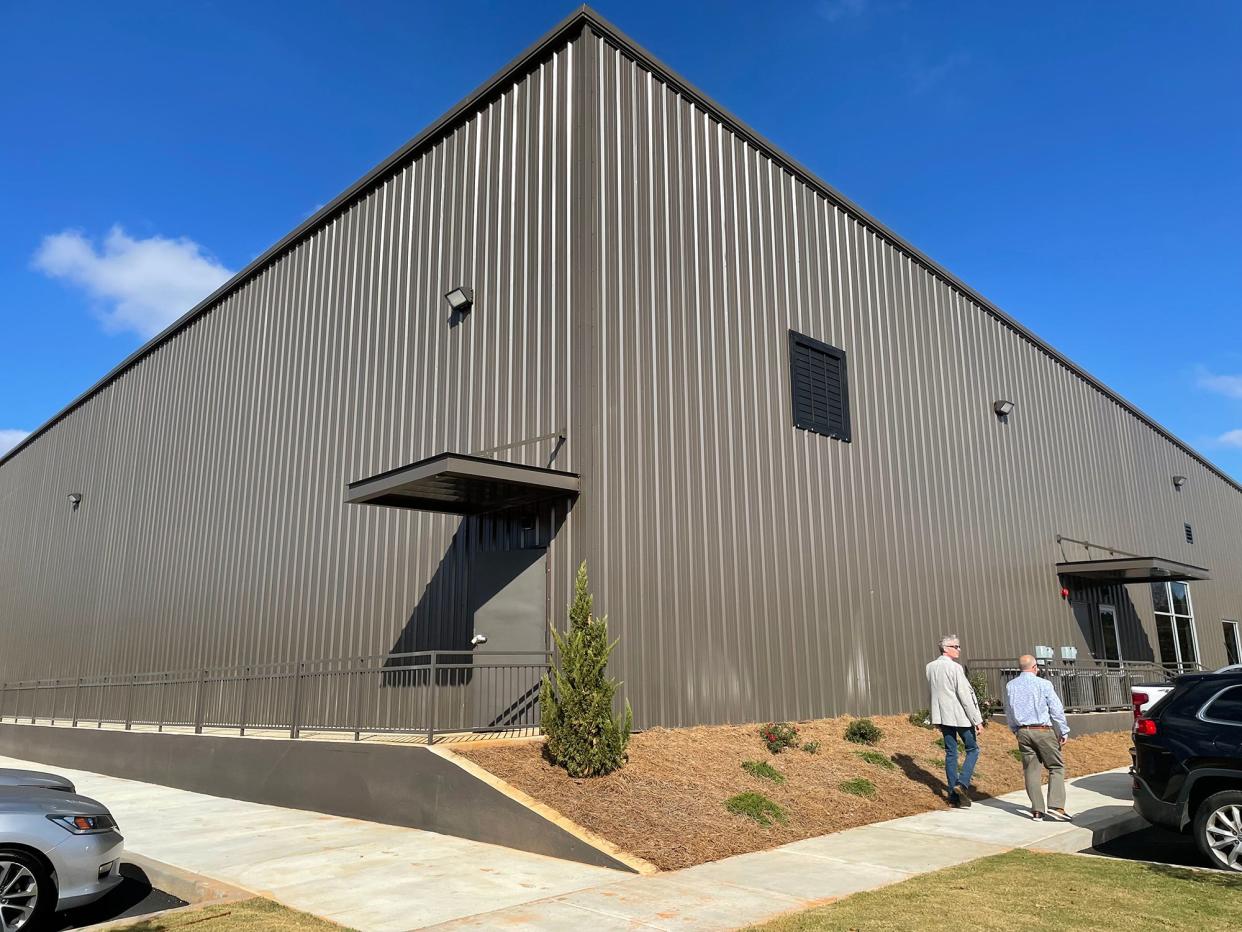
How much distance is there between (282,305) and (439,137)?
563 centimetres

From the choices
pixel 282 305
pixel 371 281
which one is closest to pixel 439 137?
pixel 371 281

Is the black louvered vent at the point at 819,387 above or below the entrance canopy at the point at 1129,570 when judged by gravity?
above

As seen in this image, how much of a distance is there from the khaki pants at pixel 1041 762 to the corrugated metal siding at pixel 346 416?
5.55 metres

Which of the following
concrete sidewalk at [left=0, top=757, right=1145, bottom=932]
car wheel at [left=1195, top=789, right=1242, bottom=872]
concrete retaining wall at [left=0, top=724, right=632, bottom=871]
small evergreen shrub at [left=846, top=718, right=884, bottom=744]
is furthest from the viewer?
small evergreen shrub at [left=846, top=718, right=884, bottom=744]

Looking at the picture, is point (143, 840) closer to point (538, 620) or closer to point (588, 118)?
point (538, 620)

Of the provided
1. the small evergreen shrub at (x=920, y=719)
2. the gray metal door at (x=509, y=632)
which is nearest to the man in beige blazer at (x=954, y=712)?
the small evergreen shrub at (x=920, y=719)

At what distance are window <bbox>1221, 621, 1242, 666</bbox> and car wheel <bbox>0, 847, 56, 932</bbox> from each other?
106 ft

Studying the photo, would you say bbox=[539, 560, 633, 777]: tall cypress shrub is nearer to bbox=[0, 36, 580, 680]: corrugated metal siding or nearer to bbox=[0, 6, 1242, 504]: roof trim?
bbox=[0, 36, 580, 680]: corrugated metal siding

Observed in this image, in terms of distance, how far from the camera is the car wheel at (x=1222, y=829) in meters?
7.21

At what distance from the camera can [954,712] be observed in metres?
Answer: 9.98

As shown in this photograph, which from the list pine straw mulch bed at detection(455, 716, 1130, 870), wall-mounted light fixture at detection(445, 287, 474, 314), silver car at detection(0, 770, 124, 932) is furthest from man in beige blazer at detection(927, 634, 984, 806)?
wall-mounted light fixture at detection(445, 287, 474, 314)

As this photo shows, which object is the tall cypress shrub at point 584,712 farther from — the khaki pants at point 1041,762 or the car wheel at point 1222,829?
the car wheel at point 1222,829

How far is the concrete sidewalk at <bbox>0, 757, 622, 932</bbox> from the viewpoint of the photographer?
21.1 feet

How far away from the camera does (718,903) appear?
630 centimetres
